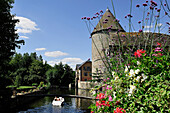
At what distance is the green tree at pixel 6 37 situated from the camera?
1535 centimetres

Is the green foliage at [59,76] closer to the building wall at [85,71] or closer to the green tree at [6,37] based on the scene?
the building wall at [85,71]


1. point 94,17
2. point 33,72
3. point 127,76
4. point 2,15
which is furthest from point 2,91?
point 33,72

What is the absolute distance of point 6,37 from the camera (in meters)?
16.2

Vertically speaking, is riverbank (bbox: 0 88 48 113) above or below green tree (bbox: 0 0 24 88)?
below

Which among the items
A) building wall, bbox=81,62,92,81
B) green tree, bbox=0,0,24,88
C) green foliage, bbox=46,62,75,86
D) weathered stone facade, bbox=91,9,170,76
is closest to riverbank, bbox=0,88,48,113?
green tree, bbox=0,0,24,88

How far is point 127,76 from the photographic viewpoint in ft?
9.86

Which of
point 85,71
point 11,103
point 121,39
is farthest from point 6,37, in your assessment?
point 85,71

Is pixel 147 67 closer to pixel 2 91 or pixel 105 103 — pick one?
pixel 105 103

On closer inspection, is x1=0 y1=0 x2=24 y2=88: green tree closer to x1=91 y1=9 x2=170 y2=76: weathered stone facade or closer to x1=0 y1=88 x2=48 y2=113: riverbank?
x1=0 y1=88 x2=48 y2=113: riverbank

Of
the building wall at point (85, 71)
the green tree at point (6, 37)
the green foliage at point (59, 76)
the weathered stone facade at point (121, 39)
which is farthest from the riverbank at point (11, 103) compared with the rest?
the green foliage at point (59, 76)

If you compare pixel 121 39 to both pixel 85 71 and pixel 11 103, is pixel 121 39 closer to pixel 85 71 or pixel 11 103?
pixel 11 103

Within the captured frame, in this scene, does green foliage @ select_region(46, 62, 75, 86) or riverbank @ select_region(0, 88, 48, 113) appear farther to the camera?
green foliage @ select_region(46, 62, 75, 86)

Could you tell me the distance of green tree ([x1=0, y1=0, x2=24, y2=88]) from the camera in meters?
15.4

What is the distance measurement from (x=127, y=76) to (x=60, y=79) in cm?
6049
